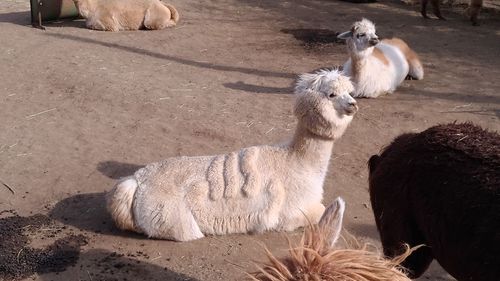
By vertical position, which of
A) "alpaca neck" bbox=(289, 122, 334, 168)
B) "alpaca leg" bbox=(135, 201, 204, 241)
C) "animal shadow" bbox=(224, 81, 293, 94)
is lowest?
"alpaca leg" bbox=(135, 201, 204, 241)

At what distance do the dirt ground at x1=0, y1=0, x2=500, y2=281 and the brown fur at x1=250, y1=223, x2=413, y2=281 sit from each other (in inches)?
76.5

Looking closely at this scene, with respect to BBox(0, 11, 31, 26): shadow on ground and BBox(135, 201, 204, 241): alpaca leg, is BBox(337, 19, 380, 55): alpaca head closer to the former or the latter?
BBox(135, 201, 204, 241): alpaca leg

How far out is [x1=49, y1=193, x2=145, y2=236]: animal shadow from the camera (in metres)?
4.29

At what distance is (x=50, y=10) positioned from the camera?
384 inches

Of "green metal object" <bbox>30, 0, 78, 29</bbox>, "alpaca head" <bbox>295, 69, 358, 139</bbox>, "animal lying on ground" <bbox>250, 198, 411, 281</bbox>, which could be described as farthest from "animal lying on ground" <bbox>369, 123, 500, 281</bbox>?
"green metal object" <bbox>30, 0, 78, 29</bbox>

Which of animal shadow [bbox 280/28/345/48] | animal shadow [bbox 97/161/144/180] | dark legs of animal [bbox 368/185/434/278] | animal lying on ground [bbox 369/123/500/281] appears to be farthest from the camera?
animal shadow [bbox 280/28/345/48]

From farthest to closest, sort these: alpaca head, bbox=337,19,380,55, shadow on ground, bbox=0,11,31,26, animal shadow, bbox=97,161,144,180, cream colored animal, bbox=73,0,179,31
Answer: shadow on ground, bbox=0,11,31,26, cream colored animal, bbox=73,0,179,31, alpaca head, bbox=337,19,380,55, animal shadow, bbox=97,161,144,180

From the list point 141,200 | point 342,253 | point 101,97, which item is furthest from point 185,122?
point 342,253

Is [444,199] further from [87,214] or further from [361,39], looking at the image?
[361,39]

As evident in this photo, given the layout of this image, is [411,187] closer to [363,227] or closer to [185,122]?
[363,227]

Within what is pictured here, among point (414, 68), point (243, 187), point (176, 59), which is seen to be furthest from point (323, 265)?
point (176, 59)

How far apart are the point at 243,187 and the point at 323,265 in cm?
225

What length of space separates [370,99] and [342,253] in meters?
5.41

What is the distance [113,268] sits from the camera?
12.6ft
